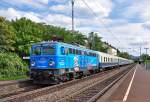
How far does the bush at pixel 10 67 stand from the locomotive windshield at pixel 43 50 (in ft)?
28.9

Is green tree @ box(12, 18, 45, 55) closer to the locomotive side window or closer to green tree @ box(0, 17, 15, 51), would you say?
green tree @ box(0, 17, 15, 51)

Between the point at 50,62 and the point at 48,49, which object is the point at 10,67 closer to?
the point at 48,49

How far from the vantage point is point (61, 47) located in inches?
969

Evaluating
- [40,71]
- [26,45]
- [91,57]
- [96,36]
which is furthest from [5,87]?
[96,36]

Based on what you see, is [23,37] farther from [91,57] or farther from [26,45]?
[91,57]

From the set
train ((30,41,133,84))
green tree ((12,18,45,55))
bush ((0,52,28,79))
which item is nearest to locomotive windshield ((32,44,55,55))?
train ((30,41,133,84))

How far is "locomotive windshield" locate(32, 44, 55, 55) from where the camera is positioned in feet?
79.6

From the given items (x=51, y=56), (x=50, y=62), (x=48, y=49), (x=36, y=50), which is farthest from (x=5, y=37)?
(x=50, y=62)

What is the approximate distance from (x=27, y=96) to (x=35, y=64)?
772 centimetres

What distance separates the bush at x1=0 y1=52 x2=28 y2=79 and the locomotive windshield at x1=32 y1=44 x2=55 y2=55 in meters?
8.80

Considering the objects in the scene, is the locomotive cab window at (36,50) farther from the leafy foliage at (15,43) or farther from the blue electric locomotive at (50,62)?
the leafy foliage at (15,43)

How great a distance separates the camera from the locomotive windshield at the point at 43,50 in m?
24.3

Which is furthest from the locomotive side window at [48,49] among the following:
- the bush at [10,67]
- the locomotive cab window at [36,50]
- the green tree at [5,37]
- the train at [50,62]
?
the green tree at [5,37]

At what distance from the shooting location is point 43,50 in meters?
24.7
